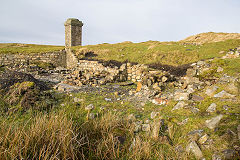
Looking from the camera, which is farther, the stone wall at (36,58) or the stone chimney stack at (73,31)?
the stone chimney stack at (73,31)

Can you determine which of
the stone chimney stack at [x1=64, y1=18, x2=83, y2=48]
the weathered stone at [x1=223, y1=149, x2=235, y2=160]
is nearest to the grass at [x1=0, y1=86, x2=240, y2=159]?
the weathered stone at [x1=223, y1=149, x2=235, y2=160]

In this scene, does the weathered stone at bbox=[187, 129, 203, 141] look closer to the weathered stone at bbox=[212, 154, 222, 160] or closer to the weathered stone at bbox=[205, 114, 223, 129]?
the weathered stone at bbox=[205, 114, 223, 129]

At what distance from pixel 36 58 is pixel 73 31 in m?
10.3

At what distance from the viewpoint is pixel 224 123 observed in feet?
11.7

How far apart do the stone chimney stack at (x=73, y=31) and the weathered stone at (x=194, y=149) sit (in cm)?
2503

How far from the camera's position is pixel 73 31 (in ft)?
81.5

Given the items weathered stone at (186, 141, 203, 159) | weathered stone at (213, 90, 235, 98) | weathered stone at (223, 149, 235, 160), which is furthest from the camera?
weathered stone at (213, 90, 235, 98)

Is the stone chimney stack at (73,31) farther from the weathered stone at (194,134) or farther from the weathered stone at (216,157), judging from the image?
the weathered stone at (216,157)

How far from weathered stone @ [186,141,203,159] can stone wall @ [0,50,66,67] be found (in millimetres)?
17279

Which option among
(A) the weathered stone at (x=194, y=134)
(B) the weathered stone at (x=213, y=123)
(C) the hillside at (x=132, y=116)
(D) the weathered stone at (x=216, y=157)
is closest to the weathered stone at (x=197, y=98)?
(C) the hillside at (x=132, y=116)

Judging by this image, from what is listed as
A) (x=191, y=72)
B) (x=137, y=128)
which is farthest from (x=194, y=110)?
(x=191, y=72)

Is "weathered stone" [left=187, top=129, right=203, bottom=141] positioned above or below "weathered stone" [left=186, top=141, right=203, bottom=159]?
above

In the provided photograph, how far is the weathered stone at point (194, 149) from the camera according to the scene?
2944 mm

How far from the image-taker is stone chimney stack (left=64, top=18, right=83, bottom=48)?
24.5 metres
